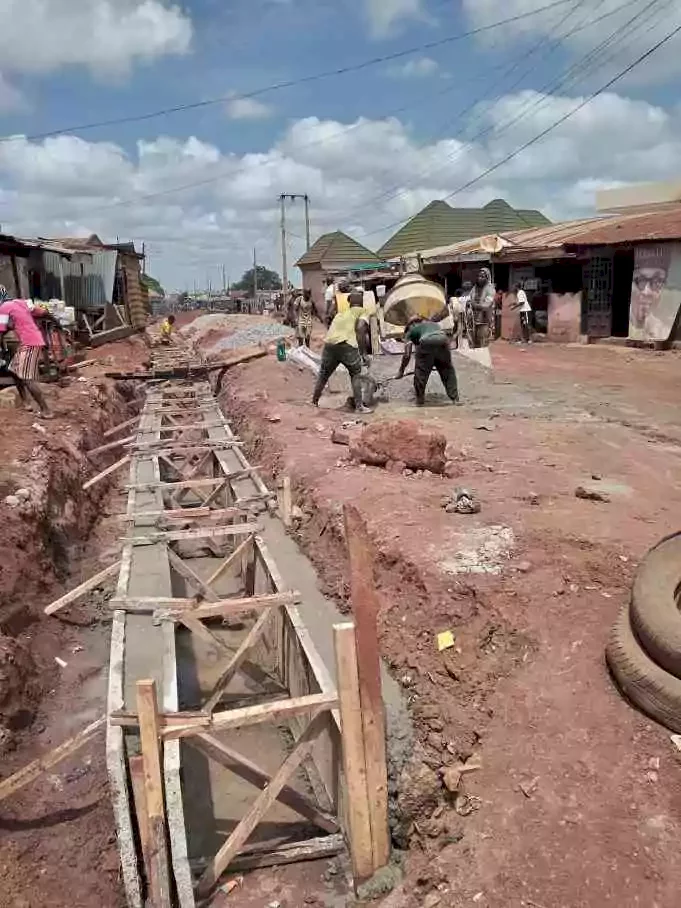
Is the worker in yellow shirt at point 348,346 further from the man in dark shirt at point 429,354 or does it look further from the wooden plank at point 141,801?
the wooden plank at point 141,801

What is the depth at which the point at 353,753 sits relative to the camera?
3680 millimetres

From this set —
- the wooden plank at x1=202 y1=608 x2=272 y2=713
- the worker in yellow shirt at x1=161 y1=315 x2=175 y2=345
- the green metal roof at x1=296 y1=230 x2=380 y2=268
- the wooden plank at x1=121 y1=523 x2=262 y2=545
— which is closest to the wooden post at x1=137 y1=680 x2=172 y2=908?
the wooden plank at x1=202 y1=608 x2=272 y2=713

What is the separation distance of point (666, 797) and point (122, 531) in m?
7.49

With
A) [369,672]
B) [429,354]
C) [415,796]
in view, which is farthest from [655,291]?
[369,672]

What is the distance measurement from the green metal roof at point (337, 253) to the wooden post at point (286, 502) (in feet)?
94.4

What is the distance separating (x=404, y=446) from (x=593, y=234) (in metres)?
15.0

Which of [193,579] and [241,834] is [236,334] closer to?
[193,579]

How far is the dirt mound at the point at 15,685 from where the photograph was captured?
5188 millimetres

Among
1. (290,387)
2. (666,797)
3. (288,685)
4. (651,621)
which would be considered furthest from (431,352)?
(666,797)

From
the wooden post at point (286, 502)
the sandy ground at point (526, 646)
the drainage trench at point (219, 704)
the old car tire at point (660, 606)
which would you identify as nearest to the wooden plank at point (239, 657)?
the drainage trench at point (219, 704)

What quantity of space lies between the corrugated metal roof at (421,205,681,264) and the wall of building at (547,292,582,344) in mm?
1346

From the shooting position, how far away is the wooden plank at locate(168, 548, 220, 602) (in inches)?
235

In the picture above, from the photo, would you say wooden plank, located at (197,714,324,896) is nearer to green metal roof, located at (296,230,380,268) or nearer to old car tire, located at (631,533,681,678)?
old car tire, located at (631,533,681,678)

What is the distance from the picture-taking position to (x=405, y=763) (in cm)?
409
